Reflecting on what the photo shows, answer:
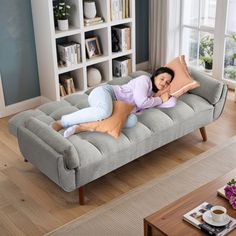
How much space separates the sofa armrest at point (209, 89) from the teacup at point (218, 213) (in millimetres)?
1470

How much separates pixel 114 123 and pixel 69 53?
1444 millimetres

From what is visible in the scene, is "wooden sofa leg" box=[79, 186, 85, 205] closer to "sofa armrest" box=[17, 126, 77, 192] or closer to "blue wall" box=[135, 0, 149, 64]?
"sofa armrest" box=[17, 126, 77, 192]

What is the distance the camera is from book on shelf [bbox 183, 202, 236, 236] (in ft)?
7.07

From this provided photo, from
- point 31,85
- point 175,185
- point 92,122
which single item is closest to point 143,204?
point 175,185

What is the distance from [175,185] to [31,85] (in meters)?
1.97

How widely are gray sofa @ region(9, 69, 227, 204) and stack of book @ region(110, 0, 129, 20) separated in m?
0.99

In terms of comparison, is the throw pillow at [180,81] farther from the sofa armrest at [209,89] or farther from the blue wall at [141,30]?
the blue wall at [141,30]

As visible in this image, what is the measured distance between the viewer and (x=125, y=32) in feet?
15.3

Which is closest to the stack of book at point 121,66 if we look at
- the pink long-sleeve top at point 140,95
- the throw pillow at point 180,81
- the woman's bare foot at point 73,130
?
the throw pillow at point 180,81

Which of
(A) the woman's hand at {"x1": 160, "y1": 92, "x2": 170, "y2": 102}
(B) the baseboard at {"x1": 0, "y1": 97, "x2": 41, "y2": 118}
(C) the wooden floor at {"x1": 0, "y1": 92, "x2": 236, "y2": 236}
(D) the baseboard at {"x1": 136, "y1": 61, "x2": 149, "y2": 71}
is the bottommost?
(C) the wooden floor at {"x1": 0, "y1": 92, "x2": 236, "y2": 236}

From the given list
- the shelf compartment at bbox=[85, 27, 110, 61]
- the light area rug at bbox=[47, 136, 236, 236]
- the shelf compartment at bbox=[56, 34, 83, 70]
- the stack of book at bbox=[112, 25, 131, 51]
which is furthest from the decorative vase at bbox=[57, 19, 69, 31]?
the light area rug at bbox=[47, 136, 236, 236]

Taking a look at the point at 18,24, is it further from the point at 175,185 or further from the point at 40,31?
the point at 175,185

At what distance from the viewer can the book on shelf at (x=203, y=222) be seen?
2154 millimetres

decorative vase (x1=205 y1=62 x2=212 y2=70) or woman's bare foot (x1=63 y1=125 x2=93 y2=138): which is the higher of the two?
woman's bare foot (x1=63 y1=125 x2=93 y2=138)
